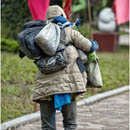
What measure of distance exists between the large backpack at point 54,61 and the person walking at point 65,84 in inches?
2.5

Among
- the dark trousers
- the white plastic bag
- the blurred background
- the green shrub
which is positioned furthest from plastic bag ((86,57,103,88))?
the green shrub

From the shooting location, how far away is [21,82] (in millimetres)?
8625

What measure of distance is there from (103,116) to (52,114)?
2.51 m

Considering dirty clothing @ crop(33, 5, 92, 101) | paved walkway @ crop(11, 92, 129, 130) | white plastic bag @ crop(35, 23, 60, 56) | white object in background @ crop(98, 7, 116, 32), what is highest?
white object in background @ crop(98, 7, 116, 32)

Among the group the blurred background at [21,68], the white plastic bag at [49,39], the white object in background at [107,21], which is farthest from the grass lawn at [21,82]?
the white object in background at [107,21]

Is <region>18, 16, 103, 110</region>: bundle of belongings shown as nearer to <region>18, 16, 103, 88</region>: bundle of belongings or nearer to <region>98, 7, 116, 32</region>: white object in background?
<region>18, 16, 103, 88</region>: bundle of belongings

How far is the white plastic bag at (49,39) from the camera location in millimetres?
3924

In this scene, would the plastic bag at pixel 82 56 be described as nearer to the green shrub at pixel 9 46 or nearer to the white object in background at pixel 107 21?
the green shrub at pixel 9 46

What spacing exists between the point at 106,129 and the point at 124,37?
77.3ft

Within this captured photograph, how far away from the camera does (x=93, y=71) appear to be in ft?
14.3

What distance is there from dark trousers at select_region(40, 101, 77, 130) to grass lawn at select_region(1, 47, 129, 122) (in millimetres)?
1996

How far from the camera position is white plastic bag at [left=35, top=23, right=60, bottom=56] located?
3924mm

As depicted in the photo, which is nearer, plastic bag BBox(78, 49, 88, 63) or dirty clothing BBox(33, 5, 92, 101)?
dirty clothing BBox(33, 5, 92, 101)

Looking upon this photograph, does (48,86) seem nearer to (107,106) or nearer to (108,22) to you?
(107,106)
